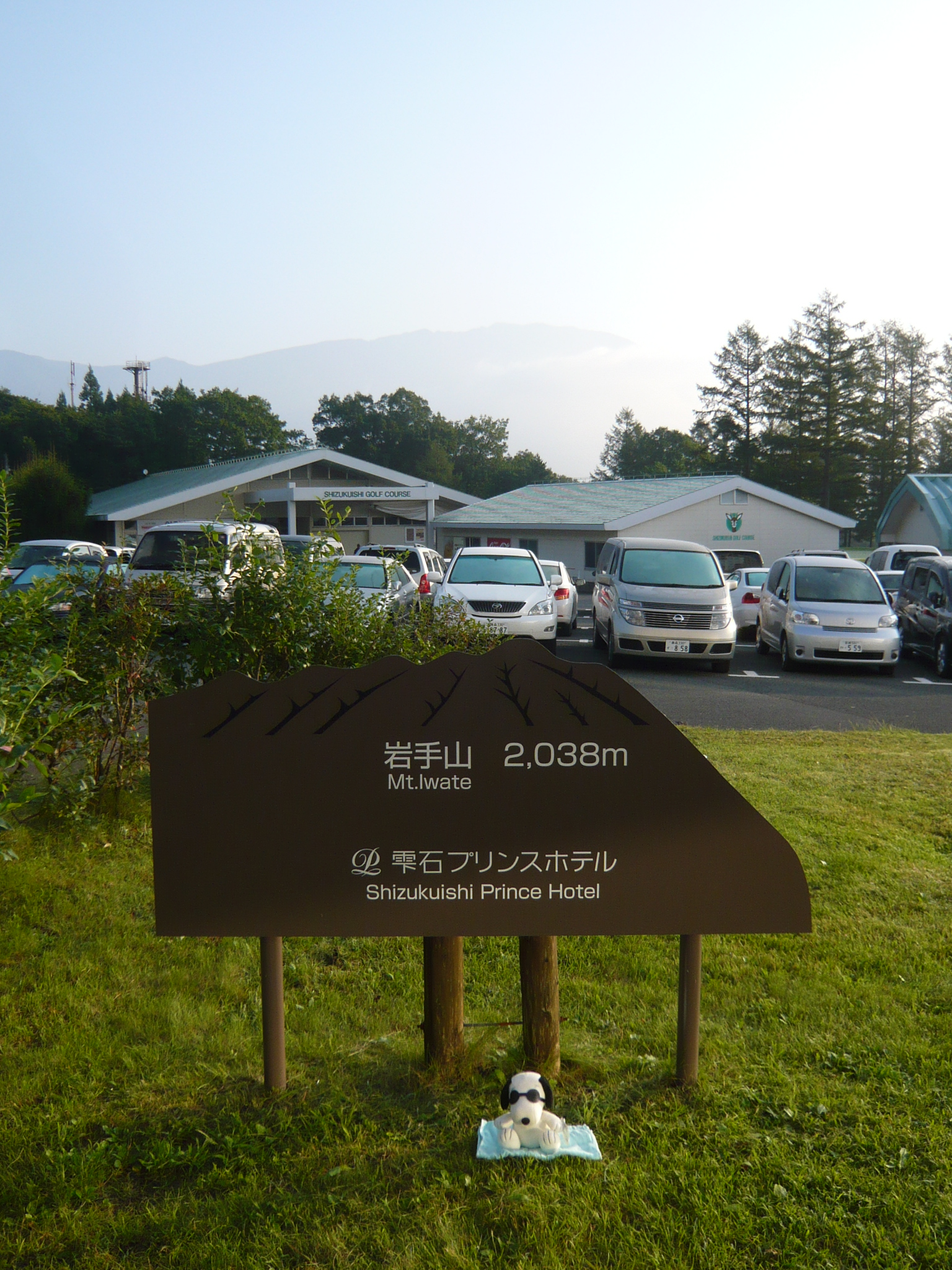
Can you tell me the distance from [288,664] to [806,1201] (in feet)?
13.2

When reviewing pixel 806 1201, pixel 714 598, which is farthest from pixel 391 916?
pixel 714 598

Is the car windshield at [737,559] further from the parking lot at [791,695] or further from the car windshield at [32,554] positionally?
the car windshield at [32,554]

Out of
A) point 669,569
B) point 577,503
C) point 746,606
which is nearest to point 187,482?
point 577,503

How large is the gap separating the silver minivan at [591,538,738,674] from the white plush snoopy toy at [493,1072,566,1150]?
11734mm

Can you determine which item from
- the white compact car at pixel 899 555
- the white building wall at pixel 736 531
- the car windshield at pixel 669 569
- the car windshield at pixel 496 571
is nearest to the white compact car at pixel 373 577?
the car windshield at pixel 496 571

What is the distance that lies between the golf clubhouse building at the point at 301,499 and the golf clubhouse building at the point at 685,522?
18.3 ft

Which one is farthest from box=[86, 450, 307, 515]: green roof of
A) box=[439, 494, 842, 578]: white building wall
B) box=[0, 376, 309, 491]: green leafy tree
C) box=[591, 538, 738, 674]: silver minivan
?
box=[591, 538, 738, 674]: silver minivan

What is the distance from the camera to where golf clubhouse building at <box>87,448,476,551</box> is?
38406mm

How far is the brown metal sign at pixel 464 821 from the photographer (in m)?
2.97

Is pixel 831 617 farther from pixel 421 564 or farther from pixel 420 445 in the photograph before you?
pixel 420 445

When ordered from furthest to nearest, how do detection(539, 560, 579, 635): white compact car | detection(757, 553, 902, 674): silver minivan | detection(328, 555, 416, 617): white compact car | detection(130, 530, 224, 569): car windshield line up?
detection(539, 560, 579, 635): white compact car → detection(130, 530, 224, 569): car windshield → detection(757, 553, 902, 674): silver minivan → detection(328, 555, 416, 617): white compact car

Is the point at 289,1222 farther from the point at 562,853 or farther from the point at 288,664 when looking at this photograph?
the point at 288,664

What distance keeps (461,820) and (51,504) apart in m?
44.7

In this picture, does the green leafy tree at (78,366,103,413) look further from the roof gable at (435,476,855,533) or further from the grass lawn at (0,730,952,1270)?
the grass lawn at (0,730,952,1270)
